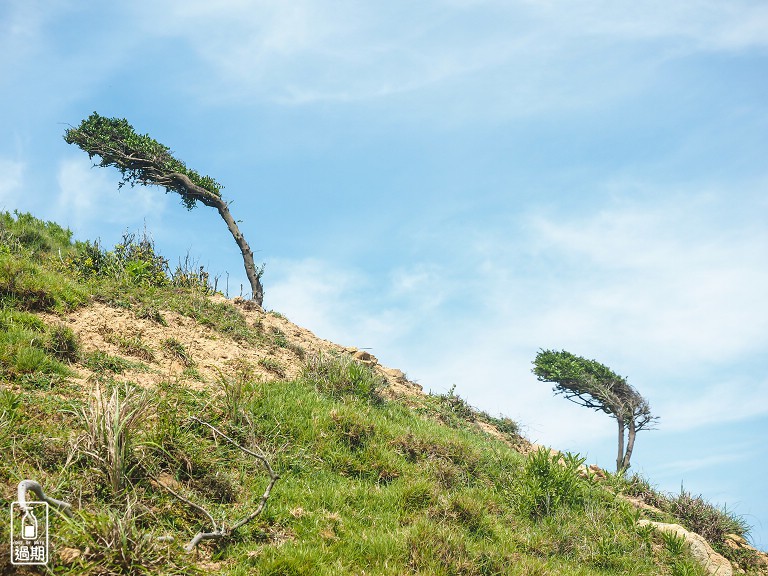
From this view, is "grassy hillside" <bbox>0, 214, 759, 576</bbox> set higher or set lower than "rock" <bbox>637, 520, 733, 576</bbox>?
higher

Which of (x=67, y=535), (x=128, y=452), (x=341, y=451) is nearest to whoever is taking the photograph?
(x=67, y=535)

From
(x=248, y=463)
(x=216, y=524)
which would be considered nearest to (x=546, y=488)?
(x=248, y=463)

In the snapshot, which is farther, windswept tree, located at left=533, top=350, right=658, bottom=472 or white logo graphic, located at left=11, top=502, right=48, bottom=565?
windswept tree, located at left=533, top=350, right=658, bottom=472

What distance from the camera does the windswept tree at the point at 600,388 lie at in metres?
31.0

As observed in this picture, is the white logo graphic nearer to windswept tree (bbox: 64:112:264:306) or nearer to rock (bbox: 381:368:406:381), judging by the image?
rock (bbox: 381:368:406:381)

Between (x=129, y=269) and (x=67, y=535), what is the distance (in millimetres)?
10474

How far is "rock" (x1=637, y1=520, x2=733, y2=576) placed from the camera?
35.6 ft

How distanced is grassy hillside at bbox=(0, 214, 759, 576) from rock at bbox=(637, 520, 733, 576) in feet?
1.05

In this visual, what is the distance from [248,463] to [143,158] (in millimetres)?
19542

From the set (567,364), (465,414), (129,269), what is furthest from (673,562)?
(567,364)

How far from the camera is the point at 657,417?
102 ft

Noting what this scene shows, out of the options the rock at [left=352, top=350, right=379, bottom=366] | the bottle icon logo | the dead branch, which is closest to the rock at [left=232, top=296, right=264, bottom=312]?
the rock at [left=352, top=350, right=379, bottom=366]

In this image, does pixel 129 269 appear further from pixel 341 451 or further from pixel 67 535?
pixel 67 535

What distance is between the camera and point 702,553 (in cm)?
1104
